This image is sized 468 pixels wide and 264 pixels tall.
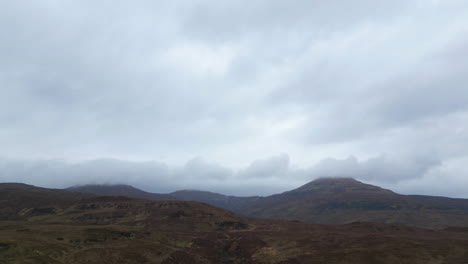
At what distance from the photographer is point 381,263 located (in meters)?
59.5

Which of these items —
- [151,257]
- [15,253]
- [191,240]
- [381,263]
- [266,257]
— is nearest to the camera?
[15,253]

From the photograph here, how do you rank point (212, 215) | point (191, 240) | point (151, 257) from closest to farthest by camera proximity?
point (151, 257), point (191, 240), point (212, 215)

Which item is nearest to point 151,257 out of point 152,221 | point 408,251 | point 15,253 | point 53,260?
point 53,260

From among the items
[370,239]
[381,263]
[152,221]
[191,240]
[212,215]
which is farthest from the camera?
[212,215]

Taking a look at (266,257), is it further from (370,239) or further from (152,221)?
(152,221)

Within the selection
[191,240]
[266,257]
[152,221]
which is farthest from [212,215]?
[266,257]

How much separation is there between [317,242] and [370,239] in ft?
47.2

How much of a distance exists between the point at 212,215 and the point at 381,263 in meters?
93.0

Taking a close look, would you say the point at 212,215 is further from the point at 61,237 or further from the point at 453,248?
the point at 453,248

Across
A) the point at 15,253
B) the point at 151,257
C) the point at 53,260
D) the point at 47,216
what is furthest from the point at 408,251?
the point at 47,216

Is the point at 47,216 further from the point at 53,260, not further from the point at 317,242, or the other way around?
the point at 317,242

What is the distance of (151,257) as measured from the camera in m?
65.0

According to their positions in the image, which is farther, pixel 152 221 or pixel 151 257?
pixel 152 221

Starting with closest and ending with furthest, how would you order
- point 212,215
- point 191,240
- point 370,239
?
1. point 370,239
2. point 191,240
3. point 212,215
